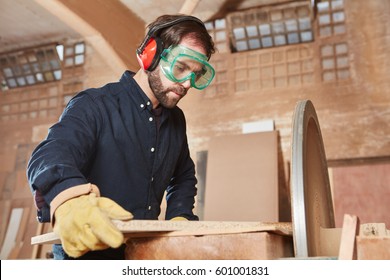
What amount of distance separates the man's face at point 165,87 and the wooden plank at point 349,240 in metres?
0.99

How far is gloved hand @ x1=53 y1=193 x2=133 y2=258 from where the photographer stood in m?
0.93

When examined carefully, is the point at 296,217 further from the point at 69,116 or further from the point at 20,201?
the point at 20,201

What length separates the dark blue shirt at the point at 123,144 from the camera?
147 centimetres

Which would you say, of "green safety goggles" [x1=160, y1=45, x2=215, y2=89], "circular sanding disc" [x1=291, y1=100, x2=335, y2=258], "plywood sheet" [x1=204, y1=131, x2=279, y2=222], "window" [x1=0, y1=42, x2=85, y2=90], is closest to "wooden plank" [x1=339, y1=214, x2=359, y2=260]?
"circular sanding disc" [x1=291, y1=100, x2=335, y2=258]

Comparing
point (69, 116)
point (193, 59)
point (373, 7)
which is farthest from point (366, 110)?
point (69, 116)

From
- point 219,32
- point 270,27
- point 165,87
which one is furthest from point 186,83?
point 219,32

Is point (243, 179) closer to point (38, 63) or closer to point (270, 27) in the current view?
point (270, 27)

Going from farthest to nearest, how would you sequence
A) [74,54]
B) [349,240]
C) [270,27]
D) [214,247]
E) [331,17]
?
1. [74,54]
2. [270,27]
3. [331,17]
4. [214,247]
5. [349,240]

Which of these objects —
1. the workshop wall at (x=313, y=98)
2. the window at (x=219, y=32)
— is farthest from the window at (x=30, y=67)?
the window at (x=219, y=32)

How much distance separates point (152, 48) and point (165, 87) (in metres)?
0.15

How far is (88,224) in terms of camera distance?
0.96 m

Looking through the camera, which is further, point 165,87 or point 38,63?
point 38,63

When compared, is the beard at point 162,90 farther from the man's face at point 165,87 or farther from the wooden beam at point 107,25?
Answer: the wooden beam at point 107,25
